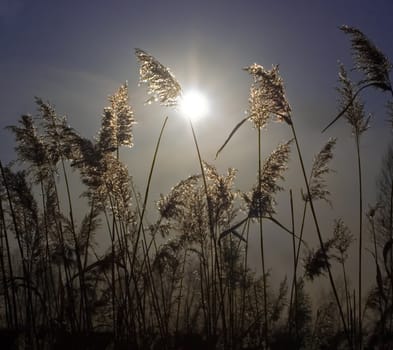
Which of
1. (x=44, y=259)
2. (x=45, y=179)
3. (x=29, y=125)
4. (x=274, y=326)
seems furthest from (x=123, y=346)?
(x=274, y=326)

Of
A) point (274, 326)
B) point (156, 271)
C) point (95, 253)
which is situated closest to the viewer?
point (95, 253)

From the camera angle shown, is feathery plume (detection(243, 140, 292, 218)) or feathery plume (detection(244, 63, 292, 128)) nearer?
feathery plume (detection(244, 63, 292, 128))

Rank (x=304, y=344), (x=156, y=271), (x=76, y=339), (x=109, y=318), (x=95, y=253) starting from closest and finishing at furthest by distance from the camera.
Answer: (x=76, y=339) < (x=109, y=318) < (x=95, y=253) < (x=156, y=271) < (x=304, y=344)

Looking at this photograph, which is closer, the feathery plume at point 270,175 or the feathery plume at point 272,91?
the feathery plume at point 272,91

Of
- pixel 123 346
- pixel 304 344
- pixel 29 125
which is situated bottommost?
pixel 304 344

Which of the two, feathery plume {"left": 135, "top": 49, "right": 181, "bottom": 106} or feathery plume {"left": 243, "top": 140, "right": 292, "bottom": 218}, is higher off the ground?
feathery plume {"left": 135, "top": 49, "right": 181, "bottom": 106}

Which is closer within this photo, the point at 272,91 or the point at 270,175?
the point at 272,91

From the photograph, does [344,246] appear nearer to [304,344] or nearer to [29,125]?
[304,344]

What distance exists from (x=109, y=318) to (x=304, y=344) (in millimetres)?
4628

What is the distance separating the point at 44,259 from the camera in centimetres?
582

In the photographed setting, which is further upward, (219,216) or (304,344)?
(219,216)

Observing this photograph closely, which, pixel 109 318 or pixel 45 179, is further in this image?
pixel 45 179

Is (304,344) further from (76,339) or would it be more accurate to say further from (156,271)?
(76,339)

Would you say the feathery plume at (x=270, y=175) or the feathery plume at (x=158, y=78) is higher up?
the feathery plume at (x=158, y=78)
